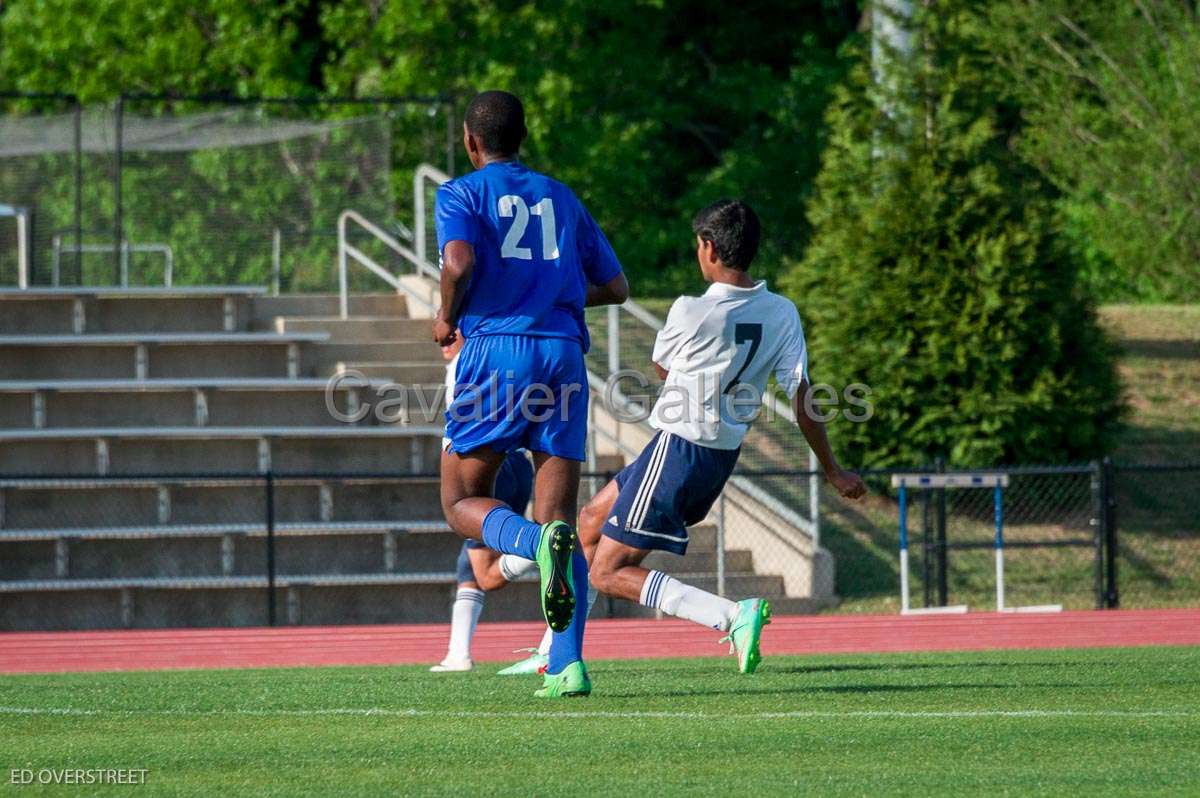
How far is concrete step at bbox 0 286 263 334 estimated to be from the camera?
16484 millimetres

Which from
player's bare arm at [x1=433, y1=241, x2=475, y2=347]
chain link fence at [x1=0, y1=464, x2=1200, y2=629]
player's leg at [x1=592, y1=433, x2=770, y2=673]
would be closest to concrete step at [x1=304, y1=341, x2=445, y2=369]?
chain link fence at [x1=0, y1=464, x2=1200, y2=629]

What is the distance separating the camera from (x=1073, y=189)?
1742cm

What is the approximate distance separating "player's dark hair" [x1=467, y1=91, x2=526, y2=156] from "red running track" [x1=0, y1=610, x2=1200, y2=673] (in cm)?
407

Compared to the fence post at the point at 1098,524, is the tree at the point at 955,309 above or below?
above

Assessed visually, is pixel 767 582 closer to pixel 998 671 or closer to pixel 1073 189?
pixel 1073 189

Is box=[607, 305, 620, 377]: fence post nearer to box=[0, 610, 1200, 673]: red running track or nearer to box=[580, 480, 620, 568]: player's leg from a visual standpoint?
box=[0, 610, 1200, 673]: red running track

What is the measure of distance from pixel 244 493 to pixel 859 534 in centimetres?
553

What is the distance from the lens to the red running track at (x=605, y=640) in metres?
10.1

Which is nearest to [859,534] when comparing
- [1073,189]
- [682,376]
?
[1073,189]

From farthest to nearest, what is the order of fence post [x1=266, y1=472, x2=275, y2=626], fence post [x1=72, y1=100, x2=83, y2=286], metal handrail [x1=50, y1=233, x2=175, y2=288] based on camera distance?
metal handrail [x1=50, y1=233, x2=175, y2=288]
fence post [x1=72, y1=100, x2=83, y2=286]
fence post [x1=266, y1=472, x2=275, y2=626]

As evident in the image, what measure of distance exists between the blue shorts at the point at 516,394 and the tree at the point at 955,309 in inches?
377

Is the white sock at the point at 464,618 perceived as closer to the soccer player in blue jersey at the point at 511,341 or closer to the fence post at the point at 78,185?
the soccer player in blue jersey at the point at 511,341

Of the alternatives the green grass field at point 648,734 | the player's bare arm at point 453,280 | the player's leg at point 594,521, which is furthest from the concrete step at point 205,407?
the player's bare arm at point 453,280

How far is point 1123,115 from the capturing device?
16484 millimetres
